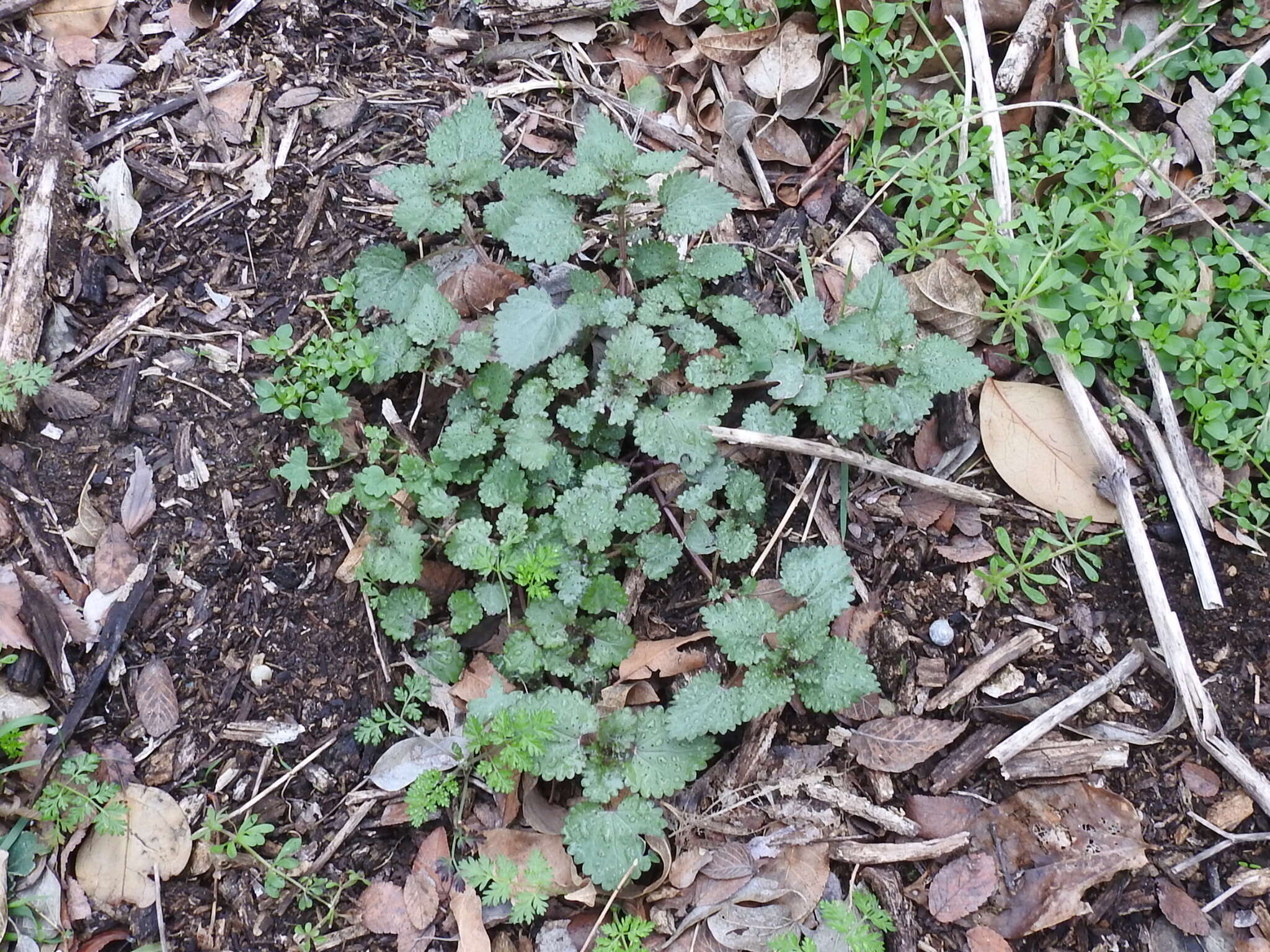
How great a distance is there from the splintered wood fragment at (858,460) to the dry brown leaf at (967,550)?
0.37 ft

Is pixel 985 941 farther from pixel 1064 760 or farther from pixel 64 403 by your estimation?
pixel 64 403

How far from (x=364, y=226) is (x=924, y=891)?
2.53 meters

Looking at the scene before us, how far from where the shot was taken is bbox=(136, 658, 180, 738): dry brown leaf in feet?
8.04

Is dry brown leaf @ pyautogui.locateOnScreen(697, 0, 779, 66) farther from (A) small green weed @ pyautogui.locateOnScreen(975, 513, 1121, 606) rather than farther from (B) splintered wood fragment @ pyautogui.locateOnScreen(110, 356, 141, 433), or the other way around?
(B) splintered wood fragment @ pyautogui.locateOnScreen(110, 356, 141, 433)

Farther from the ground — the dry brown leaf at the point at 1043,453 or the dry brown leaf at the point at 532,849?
the dry brown leaf at the point at 1043,453

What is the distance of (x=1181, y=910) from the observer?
2.36 meters

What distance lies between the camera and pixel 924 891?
92.7 inches

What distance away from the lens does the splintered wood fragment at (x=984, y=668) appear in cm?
254

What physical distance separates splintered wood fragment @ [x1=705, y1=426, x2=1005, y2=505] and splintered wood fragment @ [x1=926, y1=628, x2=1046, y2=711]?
404mm

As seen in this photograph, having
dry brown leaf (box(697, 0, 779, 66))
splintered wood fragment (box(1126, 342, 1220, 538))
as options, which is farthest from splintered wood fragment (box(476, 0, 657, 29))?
splintered wood fragment (box(1126, 342, 1220, 538))

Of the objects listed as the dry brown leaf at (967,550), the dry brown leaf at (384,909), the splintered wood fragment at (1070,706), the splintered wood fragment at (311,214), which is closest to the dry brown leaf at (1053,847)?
the splintered wood fragment at (1070,706)

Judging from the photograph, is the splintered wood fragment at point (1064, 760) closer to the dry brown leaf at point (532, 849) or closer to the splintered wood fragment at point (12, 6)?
the dry brown leaf at point (532, 849)

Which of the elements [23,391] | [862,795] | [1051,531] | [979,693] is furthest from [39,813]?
[1051,531]

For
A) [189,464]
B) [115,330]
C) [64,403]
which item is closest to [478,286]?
[189,464]
